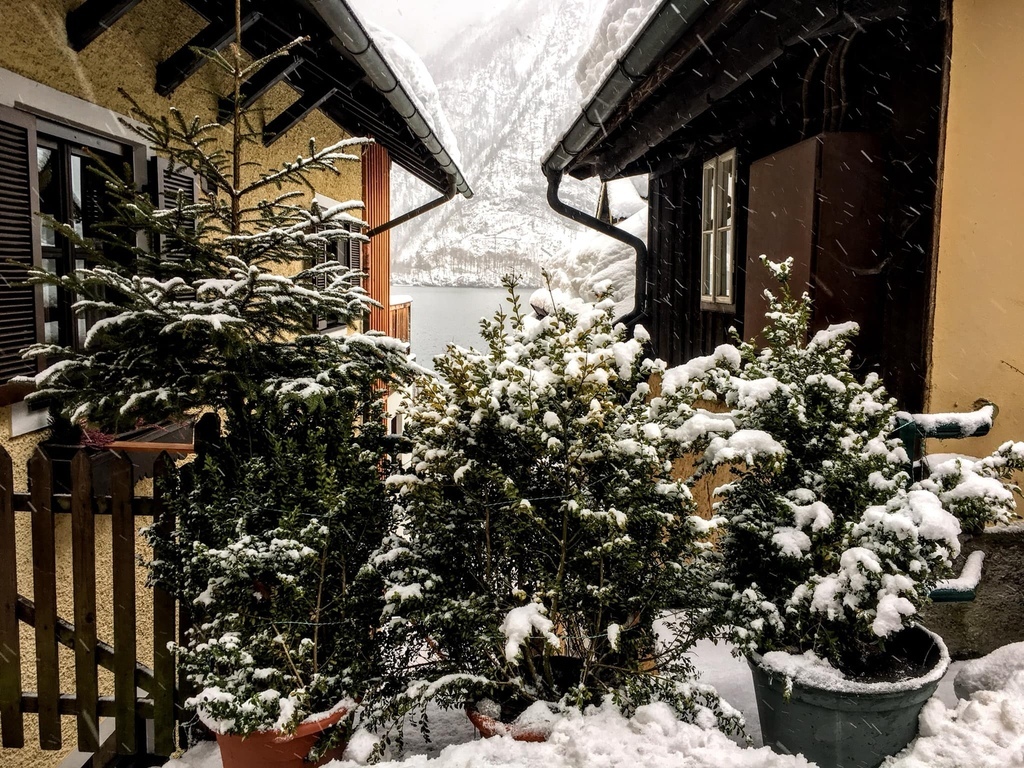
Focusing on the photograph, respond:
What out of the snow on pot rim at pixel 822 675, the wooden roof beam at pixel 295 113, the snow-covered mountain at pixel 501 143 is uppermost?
the snow-covered mountain at pixel 501 143

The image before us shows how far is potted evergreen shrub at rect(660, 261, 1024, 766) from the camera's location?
2418mm

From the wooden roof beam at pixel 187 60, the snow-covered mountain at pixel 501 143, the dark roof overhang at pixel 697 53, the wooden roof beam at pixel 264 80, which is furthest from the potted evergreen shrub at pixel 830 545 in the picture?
the snow-covered mountain at pixel 501 143

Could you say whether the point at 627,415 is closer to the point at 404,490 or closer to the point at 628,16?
the point at 404,490

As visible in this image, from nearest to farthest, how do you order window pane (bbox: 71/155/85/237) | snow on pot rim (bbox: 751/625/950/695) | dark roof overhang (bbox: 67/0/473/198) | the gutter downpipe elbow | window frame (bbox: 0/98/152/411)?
snow on pot rim (bbox: 751/625/950/695) < window frame (bbox: 0/98/152/411) < dark roof overhang (bbox: 67/0/473/198) < window pane (bbox: 71/155/85/237) < the gutter downpipe elbow

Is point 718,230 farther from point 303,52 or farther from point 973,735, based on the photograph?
point 973,735

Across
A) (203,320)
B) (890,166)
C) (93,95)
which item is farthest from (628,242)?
(203,320)

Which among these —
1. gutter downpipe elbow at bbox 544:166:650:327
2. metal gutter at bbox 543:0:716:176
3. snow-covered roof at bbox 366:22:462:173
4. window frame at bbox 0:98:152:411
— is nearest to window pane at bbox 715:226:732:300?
metal gutter at bbox 543:0:716:176

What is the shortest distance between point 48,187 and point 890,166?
4327 mm

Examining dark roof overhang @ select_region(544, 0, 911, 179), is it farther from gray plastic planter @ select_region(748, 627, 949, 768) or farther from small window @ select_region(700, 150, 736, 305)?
gray plastic planter @ select_region(748, 627, 949, 768)

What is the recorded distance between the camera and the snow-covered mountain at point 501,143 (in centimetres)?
7269

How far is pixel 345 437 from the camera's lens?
297 centimetres

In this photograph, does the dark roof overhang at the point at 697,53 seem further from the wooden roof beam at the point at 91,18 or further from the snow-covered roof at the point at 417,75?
the snow-covered roof at the point at 417,75

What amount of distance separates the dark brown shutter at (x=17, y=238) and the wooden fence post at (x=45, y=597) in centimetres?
61

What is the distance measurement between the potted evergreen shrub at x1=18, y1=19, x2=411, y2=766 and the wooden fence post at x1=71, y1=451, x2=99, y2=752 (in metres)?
0.31
